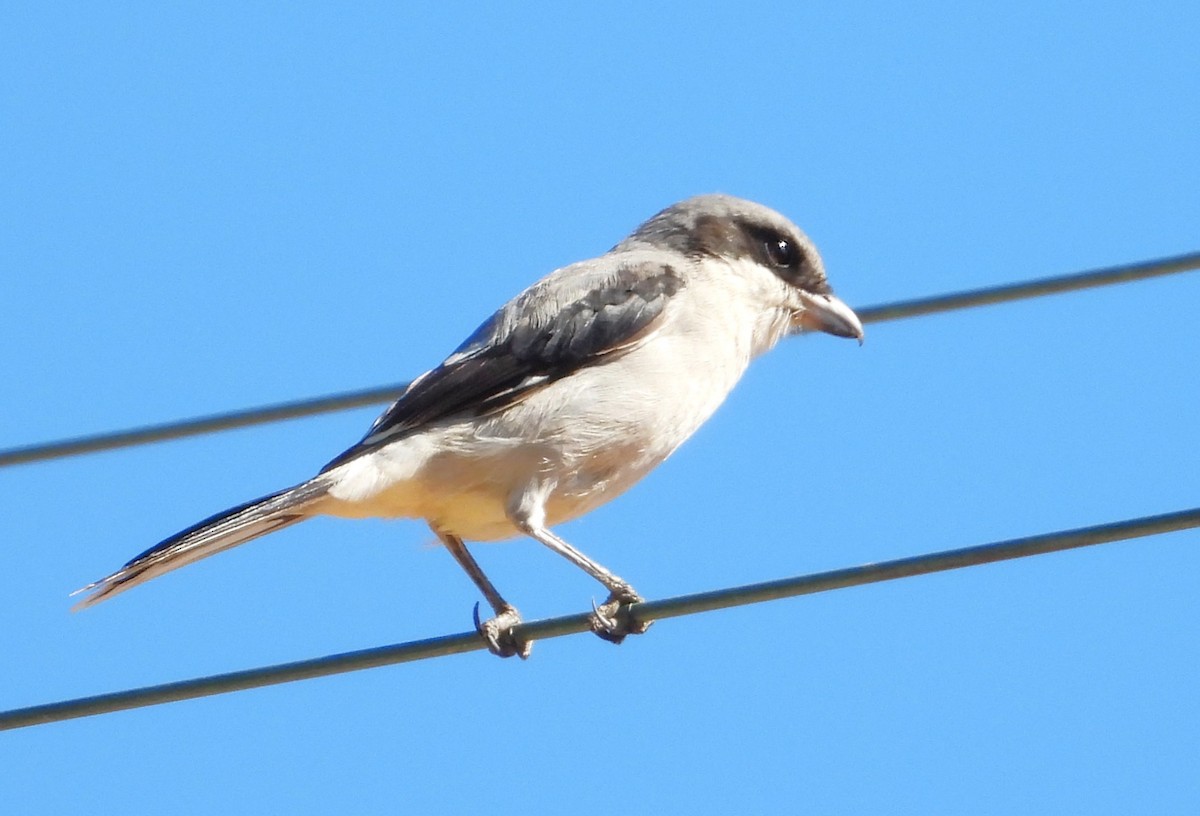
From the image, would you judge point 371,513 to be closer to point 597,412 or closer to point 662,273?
point 597,412

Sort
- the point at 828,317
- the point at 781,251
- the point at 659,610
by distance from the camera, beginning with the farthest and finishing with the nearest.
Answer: the point at 781,251 < the point at 828,317 < the point at 659,610

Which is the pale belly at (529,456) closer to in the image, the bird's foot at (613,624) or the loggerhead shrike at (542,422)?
the loggerhead shrike at (542,422)

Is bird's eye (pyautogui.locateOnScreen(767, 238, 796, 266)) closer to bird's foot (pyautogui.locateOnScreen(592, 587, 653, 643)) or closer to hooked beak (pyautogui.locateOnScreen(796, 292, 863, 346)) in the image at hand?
hooked beak (pyautogui.locateOnScreen(796, 292, 863, 346))

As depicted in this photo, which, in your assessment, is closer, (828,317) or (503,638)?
(503,638)

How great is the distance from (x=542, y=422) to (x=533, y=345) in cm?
41

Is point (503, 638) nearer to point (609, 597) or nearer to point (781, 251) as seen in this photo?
point (609, 597)

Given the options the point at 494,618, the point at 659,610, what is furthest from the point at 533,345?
the point at 659,610

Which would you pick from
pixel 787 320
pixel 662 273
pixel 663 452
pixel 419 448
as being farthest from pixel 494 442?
pixel 787 320

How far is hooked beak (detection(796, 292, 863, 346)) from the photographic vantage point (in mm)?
7453

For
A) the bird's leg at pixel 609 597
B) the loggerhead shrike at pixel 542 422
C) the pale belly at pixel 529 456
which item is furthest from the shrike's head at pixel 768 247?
the bird's leg at pixel 609 597

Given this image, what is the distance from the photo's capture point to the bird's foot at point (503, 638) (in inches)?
244

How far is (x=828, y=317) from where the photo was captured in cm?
Answer: 753

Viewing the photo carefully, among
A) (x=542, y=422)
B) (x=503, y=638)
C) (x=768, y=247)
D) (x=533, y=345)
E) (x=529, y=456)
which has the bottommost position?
(x=503, y=638)

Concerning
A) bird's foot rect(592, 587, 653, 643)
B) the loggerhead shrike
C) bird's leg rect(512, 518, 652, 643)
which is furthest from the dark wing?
bird's foot rect(592, 587, 653, 643)
